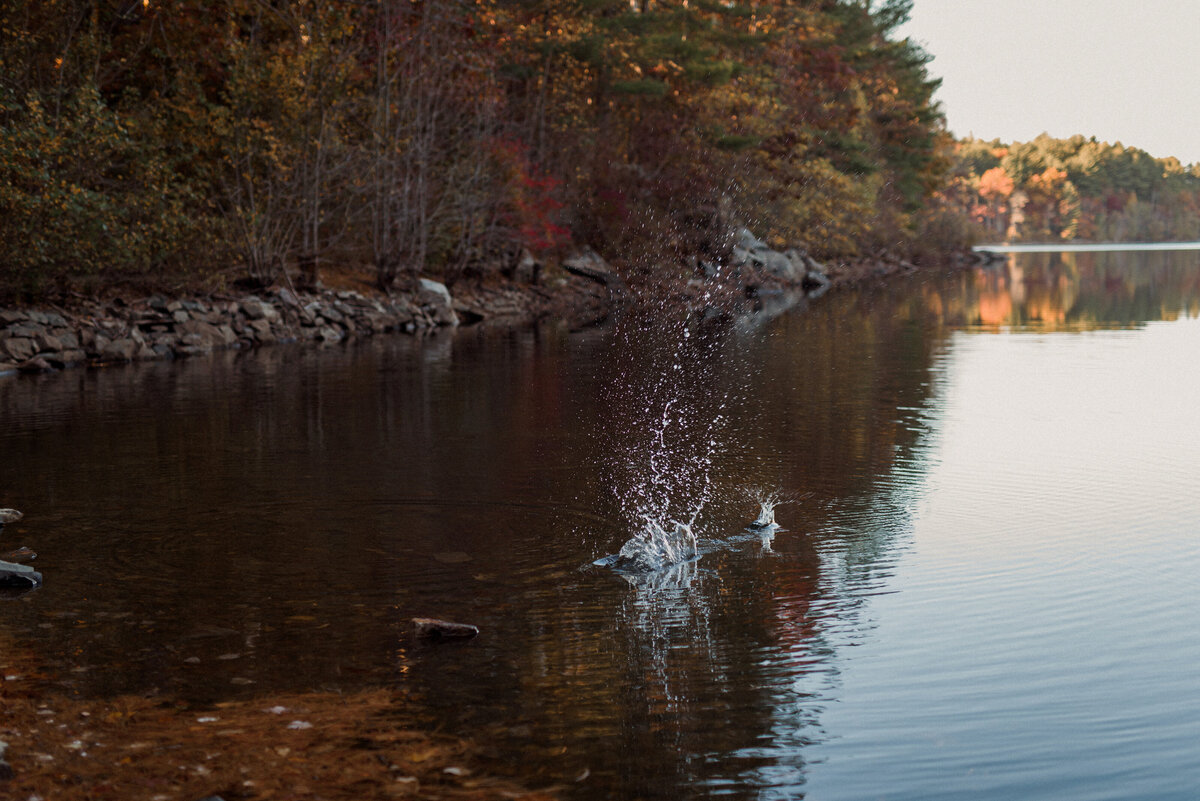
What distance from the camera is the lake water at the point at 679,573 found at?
5.18 meters

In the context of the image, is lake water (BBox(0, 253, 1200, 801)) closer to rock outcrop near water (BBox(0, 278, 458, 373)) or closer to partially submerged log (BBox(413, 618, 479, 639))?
partially submerged log (BBox(413, 618, 479, 639))

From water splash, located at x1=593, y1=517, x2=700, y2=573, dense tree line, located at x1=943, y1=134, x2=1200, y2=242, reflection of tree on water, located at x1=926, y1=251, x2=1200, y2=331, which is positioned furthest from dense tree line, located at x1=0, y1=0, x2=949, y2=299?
dense tree line, located at x1=943, y1=134, x2=1200, y2=242

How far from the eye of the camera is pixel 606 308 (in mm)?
37625

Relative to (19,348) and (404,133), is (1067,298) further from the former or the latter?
(19,348)

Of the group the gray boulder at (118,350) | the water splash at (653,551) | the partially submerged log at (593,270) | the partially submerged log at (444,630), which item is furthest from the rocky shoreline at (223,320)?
the partially submerged log at (444,630)

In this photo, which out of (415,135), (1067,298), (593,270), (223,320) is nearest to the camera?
(223,320)

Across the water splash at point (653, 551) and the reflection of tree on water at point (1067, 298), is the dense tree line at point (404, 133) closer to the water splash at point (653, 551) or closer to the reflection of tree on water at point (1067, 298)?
the reflection of tree on water at point (1067, 298)

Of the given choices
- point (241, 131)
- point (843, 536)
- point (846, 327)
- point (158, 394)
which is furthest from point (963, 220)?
point (843, 536)

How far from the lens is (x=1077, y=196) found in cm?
17162

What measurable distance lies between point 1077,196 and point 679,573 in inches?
7025

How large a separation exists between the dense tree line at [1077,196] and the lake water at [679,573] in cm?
15474

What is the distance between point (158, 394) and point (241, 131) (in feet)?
38.4

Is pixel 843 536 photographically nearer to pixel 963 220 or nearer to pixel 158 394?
pixel 158 394

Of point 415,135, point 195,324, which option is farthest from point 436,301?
point 195,324
